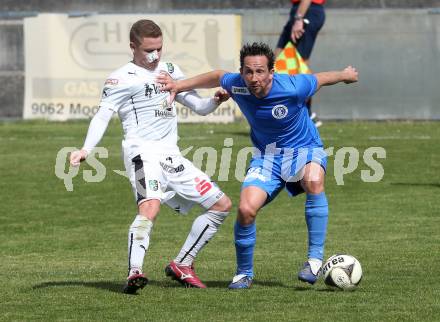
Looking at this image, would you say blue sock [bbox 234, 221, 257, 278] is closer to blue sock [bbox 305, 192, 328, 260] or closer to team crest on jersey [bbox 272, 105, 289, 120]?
blue sock [bbox 305, 192, 328, 260]

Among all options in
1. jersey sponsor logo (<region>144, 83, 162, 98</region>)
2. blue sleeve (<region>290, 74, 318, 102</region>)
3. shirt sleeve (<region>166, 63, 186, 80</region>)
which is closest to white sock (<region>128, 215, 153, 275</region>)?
jersey sponsor logo (<region>144, 83, 162, 98</region>)

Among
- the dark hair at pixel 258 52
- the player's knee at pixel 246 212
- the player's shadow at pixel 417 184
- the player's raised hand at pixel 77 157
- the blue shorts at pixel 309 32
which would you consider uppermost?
the blue shorts at pixel 309 32

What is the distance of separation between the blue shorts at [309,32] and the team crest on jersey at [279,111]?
1155 centimetres

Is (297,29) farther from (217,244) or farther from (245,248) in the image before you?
(245,248)

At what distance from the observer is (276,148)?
9281 mm

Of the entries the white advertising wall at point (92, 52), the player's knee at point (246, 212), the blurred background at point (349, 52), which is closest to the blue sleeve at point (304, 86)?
the player's knee at point (246, 212)

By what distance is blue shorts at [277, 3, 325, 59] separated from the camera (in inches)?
808

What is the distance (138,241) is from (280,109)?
143 centimetres

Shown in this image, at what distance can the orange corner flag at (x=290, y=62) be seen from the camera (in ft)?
67.2

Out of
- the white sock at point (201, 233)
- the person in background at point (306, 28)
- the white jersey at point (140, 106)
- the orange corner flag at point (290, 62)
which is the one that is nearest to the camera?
the white jersey at point (140, 106)

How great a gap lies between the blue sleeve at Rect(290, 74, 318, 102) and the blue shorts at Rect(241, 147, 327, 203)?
0.43 meters

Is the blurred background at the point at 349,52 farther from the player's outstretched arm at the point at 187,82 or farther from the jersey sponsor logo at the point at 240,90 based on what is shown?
the jersey sponsor logo at the point at 240,90

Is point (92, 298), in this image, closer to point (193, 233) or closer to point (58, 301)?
point (58, 301)

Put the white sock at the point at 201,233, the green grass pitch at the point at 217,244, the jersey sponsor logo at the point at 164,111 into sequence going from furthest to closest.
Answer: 1. the white sock at the point at 201,233
2. the jersey sponsor logo at the point at 164,111
3. the green grass pitch at the point at 217,244
